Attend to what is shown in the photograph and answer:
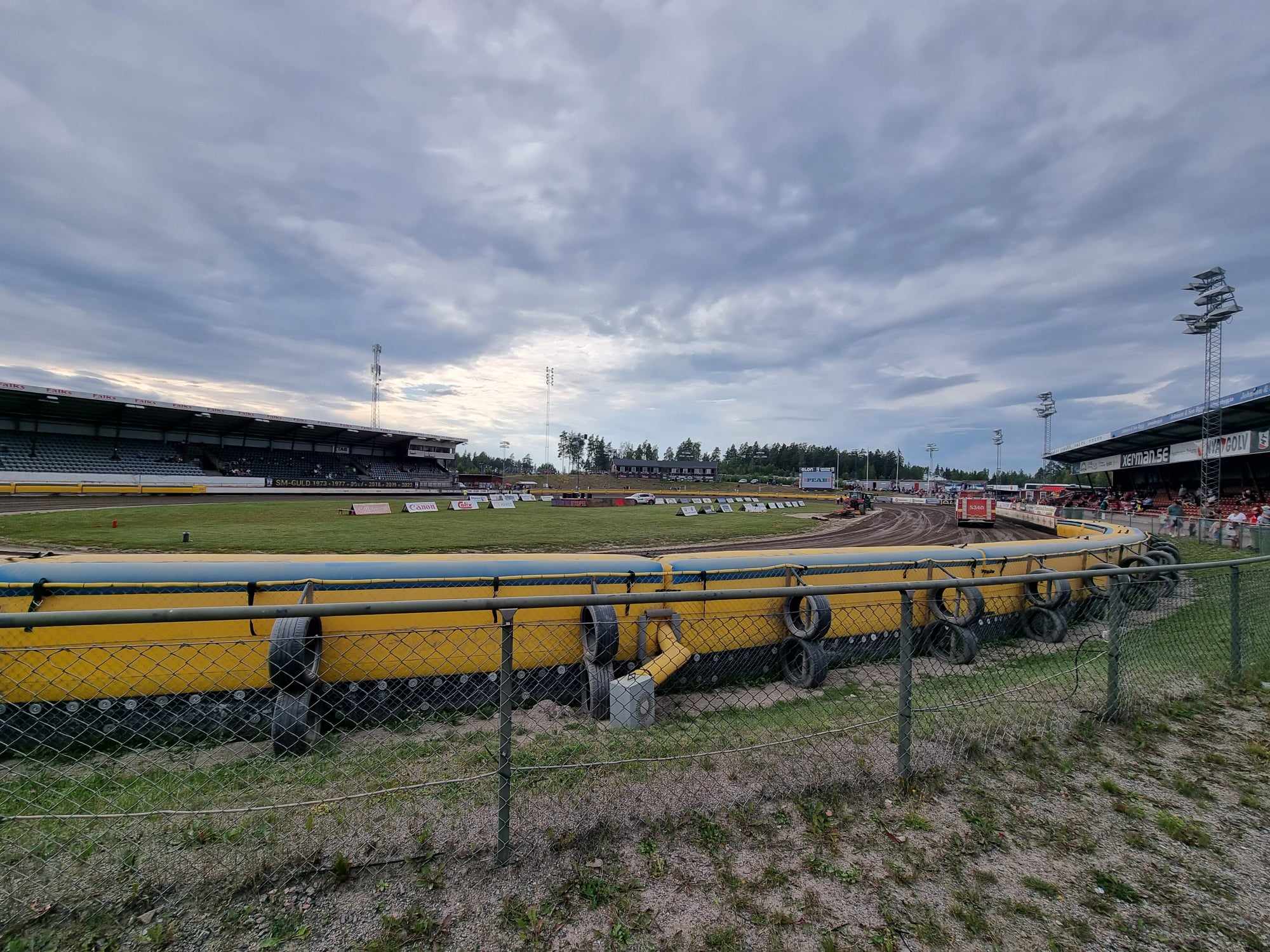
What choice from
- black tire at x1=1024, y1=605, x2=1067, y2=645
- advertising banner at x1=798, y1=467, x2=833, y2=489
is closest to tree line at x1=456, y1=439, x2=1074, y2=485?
advertising banner at x1=798, y1=467, x2=833, y2=489

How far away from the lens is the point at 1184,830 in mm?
2773

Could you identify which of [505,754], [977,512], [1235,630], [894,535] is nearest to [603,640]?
[505,754]

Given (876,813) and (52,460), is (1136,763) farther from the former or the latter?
(52,460)

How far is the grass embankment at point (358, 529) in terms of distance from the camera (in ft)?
54.1

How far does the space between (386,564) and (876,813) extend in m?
4.84

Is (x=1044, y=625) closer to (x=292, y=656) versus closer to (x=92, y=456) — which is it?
(x=292, y=656)

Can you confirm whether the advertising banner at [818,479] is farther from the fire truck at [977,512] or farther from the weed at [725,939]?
the weed at [725,939]

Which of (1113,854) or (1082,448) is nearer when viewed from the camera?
(1113,854)

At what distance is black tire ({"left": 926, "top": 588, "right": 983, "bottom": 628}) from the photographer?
6.61 metres

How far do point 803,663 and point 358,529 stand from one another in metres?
21.5

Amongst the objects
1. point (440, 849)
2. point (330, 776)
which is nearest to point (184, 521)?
point (330, 776)

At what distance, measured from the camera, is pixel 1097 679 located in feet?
16.0

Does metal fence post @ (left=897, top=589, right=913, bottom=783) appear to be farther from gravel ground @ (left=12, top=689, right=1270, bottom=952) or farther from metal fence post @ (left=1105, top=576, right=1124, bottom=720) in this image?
metal fence post @ (left=1105, top=576, right=1124, bottom=720)

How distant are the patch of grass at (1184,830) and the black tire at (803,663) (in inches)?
116
